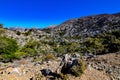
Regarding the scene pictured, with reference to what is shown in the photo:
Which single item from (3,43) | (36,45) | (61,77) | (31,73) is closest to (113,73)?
(61,77)

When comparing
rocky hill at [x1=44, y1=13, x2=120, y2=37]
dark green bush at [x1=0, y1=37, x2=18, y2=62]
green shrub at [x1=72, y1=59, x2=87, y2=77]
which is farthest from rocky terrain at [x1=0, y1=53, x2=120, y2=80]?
rocky hill at [x1=44, y1=13, x2=120, y2=37]

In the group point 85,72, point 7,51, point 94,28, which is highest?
point 94,28

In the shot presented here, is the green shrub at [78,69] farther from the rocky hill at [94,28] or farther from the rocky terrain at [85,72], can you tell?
the rocky hill at [94,28]

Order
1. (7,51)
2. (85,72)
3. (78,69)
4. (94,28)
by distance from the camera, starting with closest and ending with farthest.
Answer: (78,69)
(85,72)
(7,51)
(94,28)

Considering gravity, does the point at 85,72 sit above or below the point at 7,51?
below

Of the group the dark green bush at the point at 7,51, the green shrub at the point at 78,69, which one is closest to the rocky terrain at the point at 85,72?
the green shrub at the point at 78,69

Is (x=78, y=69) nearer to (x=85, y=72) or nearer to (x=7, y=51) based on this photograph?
(x=85, y=72)

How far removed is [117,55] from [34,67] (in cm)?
664

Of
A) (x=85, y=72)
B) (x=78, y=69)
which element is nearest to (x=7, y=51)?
(x=85, y=72)

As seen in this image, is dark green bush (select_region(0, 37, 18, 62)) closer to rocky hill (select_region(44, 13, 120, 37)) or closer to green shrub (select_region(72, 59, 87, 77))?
green shrub (select_region(72, 59, 87, 77))

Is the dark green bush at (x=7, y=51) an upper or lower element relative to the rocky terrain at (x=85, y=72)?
upper

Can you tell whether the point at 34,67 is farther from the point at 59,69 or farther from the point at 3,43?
the point at 3,43

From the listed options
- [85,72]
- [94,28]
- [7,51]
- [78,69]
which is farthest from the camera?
[94,28]

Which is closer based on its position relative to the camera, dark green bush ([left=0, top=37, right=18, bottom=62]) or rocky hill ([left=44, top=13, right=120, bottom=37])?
dark green bush ([left=0, top=37, right=18, bottom=62])
